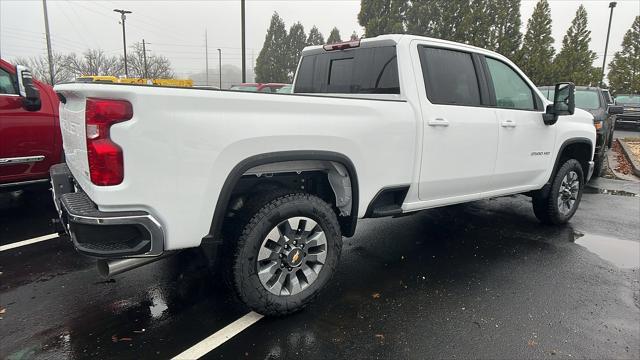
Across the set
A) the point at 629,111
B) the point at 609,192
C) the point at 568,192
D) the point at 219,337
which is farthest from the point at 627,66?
the point at 219,337

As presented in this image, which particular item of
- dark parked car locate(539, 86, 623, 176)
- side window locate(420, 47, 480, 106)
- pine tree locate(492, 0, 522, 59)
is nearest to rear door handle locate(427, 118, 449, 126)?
side window locate(420, 47, 480, 106)

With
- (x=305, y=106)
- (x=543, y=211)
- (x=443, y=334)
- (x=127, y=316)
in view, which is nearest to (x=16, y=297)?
(x=127, y=316)

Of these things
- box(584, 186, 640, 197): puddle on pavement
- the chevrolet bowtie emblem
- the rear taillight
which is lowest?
box(584, 186, 640, 197): puddle on pavement

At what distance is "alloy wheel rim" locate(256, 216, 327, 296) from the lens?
2.86 meters

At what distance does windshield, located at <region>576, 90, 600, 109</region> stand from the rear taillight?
32.0ft

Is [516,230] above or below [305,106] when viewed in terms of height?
below

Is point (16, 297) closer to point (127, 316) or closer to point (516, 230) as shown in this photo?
point (127, 316)

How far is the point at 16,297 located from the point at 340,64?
3358 millimetres

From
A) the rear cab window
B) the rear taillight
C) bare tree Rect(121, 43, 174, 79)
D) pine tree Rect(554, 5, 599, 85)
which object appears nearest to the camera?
the rear taillight

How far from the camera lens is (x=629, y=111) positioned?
1822cm

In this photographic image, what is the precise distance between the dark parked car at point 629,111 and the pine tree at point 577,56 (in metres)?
8.50

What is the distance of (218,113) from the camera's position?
2.45 m

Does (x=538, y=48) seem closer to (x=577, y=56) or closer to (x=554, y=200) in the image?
(x=577, y=56)

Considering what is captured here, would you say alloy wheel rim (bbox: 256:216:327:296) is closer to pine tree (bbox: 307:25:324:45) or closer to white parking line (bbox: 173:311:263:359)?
white parking line (bbox: 173:311:263:359)
